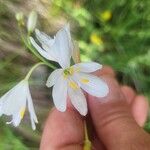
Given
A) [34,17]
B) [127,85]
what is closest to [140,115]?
[127,85]

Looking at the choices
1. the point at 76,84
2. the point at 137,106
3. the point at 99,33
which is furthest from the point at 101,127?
the point at 99,33

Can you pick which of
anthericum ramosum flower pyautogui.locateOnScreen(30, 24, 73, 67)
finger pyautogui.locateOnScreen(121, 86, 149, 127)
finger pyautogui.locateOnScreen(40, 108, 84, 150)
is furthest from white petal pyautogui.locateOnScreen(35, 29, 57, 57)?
finger pyautogui.locateOnScreen(121, 86, 149, 127)

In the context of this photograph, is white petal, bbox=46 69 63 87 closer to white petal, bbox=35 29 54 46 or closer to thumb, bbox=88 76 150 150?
white petal, bbox=35 29 54 46

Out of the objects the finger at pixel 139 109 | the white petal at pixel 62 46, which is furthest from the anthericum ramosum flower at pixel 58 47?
the finger at pixel 139 109

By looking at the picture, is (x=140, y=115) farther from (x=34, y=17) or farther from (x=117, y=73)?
(x=34, y=17)

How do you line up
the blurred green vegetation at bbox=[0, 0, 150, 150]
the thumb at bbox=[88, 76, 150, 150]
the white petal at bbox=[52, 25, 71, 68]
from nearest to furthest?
1. the white petal at bbox=[52, 25, 71, 68]
2. the thumb at bbox=[88, 76, 150, 150]
3. the blurred green vegetation at bbox=[0, 0, 150, 150]

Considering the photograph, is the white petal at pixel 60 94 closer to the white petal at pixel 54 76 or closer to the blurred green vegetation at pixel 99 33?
the white petal at pixel 54 76

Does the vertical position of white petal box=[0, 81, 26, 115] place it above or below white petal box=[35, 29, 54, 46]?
below
